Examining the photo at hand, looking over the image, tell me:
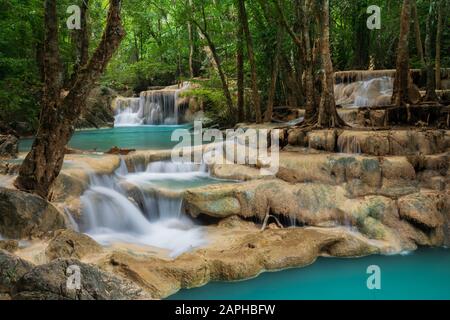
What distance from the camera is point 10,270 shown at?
15.4 feet

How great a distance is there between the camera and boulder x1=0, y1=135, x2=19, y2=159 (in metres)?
10.1

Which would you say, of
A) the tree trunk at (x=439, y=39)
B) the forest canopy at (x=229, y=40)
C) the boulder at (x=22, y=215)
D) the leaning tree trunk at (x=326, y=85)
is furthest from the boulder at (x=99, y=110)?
the boulder at (x=22, y=215)

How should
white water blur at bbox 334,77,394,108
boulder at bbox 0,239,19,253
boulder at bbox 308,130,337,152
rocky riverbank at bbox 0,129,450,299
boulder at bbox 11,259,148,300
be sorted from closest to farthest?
boulder at bbox 11,259,148,300
boulder at bbox 0,239,19,253
rocky riverbank at bbox 0,129,450,299
boulder at bbox 308,130,337,152
white water blur at bbox 334,77,394,108

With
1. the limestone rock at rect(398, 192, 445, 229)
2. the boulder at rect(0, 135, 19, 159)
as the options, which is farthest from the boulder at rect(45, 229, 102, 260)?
the limestone rock at rect(398, 192, 445, 229)

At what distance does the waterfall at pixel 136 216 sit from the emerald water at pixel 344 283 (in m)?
1.29

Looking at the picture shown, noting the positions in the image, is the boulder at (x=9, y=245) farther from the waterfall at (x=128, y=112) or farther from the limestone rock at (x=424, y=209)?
the waterfall at (x=128, y=112)

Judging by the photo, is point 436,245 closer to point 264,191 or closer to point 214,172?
point 264,191

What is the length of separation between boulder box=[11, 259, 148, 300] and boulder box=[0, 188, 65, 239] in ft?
6.59

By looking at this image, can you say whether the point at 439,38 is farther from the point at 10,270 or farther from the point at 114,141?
the point at 10,270

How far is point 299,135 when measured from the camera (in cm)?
1020

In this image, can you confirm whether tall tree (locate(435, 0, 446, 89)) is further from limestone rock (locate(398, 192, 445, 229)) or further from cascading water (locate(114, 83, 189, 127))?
Result: cascading water (locate(114, 83, 189, 127))

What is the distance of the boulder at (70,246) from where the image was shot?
19.1 feet
